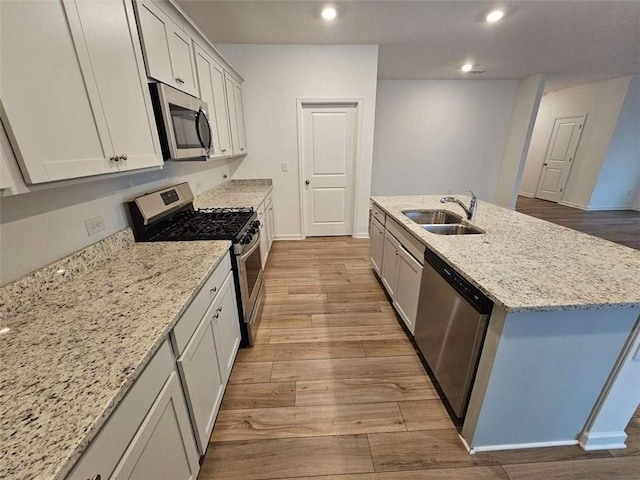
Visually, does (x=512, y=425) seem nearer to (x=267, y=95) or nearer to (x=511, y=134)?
(x=267, y=95)

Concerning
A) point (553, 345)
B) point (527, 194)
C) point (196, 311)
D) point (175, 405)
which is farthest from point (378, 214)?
point (527, 194)

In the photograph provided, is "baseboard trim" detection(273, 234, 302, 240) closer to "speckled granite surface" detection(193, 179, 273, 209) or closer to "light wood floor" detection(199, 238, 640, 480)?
"speckled granite surface" detection(193, 179, 273, 209)

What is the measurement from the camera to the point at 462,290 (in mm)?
1398

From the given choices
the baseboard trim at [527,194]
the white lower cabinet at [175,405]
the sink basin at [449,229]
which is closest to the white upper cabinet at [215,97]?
the white lower cabinet at [175,405]

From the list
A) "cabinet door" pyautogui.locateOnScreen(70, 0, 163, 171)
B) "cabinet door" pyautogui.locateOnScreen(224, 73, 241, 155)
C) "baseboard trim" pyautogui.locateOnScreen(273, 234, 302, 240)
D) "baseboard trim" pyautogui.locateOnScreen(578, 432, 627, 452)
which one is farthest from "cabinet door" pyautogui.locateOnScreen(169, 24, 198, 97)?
"baseboard trim" pyautogui.locateOnScreen(578, 432, 627, 452)

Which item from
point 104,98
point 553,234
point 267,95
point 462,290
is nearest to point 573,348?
point 462,290

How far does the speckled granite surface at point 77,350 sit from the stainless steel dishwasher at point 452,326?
1.32 meters

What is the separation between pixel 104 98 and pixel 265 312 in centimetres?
201

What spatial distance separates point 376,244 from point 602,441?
84.4 inches

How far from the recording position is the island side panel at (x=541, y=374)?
1.18 metres

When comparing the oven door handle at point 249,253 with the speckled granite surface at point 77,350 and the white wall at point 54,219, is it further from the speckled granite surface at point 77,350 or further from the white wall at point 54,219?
the white wall at point 54,219

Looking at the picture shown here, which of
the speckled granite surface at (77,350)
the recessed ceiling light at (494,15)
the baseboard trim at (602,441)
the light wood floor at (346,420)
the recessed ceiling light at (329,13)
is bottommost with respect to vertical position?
the light wood floor at (346,420)

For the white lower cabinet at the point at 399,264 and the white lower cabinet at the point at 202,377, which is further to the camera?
the white lower cabinet at the point at 399,264

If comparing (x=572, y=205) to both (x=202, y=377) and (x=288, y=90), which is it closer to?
(x=288, y=90)
